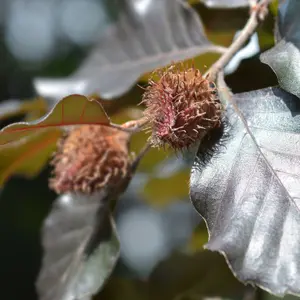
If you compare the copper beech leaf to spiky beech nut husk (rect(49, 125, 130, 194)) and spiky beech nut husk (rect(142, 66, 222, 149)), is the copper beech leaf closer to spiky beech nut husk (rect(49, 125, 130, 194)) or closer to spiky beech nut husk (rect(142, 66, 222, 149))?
spiky beech nut husk (rect(49, 125, 130, 194))

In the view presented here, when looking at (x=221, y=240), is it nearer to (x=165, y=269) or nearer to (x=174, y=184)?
(x=165, y=269)

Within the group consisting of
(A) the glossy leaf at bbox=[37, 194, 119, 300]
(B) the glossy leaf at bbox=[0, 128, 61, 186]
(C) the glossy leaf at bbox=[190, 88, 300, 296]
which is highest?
(C) the glossy leaf at bbox=[190, 88, 300, 296]

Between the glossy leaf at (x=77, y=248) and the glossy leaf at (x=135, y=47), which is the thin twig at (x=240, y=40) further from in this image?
the glossy leaf at (x=77, y=248)

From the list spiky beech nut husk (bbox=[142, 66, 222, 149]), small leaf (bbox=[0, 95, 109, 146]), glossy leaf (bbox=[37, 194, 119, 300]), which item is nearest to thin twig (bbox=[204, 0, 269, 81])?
spiky beech nut husk (bbox=[142, 66, 222, 149])

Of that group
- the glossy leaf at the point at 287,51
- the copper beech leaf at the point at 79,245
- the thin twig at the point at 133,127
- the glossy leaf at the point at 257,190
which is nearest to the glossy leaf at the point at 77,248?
the copper beech leaf at the point at 79,245

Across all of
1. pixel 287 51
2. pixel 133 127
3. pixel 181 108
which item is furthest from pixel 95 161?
pixel 287 51

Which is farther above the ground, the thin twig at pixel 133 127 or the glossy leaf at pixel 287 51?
the glossy leaf at pixel 287 51

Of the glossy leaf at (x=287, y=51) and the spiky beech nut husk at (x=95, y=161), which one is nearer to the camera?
the glossy leaf at (x=287, y=51)
